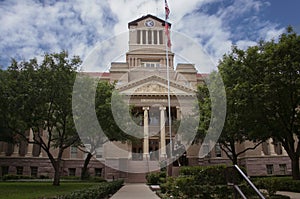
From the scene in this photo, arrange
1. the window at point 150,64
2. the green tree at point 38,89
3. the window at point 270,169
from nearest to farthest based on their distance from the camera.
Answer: the green tree at point 38,89 < the window at point 270,169 < the window at point 150,64

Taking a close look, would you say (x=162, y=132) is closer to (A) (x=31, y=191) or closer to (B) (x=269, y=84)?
(B) (x=269, y=84)

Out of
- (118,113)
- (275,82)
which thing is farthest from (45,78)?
(275,82)

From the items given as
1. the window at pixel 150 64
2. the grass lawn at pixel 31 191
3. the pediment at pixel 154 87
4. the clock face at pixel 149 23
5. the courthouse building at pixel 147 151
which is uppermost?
the clock face at pixel 149 23

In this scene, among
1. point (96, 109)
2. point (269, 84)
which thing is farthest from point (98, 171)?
point (269, 84)

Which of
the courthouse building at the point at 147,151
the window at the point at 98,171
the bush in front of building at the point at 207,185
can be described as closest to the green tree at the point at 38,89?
the bush in front of building at the point at 207,185

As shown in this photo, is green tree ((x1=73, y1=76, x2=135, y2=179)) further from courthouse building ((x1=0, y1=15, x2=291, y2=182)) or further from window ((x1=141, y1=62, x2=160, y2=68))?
window ((x1=141, y1=62, x2=160, y2=68))

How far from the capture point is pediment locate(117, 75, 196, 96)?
157ft

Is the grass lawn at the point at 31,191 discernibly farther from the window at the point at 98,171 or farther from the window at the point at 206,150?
the window at the point at 206,150

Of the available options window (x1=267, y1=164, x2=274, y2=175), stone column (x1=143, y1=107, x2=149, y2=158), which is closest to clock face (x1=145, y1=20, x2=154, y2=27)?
stone column (x1=143, y1=107, x2=149, y2=158)

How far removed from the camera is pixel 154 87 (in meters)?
48.7

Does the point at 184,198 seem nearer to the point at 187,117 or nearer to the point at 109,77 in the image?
the point at 187,117

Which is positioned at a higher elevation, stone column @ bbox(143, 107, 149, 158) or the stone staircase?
stone column @ bbox(143, 107, 149, 158)

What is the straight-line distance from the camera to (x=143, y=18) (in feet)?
208

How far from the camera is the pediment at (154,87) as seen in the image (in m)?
47.9
